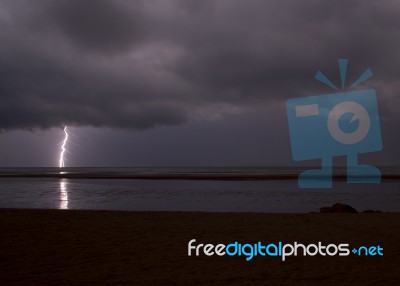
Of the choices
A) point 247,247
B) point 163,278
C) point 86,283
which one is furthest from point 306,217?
point 86,283

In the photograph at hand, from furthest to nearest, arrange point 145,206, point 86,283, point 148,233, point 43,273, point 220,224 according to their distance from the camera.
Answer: point 145,206 → point 220,224 → point 148,233 → point 43,273 → point 86,283

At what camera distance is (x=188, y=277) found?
6.57m

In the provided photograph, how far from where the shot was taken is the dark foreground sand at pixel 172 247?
259 inches

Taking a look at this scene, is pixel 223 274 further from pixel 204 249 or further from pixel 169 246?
pixel 169 246

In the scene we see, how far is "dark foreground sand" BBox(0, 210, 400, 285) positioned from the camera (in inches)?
259

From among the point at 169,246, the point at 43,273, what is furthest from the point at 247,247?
the point at 43,273

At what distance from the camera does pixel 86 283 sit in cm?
623

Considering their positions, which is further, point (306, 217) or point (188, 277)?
point (306, 217)

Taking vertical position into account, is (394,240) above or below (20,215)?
below

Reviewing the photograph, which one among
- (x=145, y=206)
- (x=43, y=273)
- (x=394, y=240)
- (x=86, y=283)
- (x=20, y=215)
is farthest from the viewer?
(x=145, y=206)

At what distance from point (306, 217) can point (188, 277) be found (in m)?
8.16

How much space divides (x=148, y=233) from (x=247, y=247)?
10.2 feet

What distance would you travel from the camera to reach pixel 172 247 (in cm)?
881

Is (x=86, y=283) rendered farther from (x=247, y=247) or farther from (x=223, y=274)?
(x=247, y=247)
